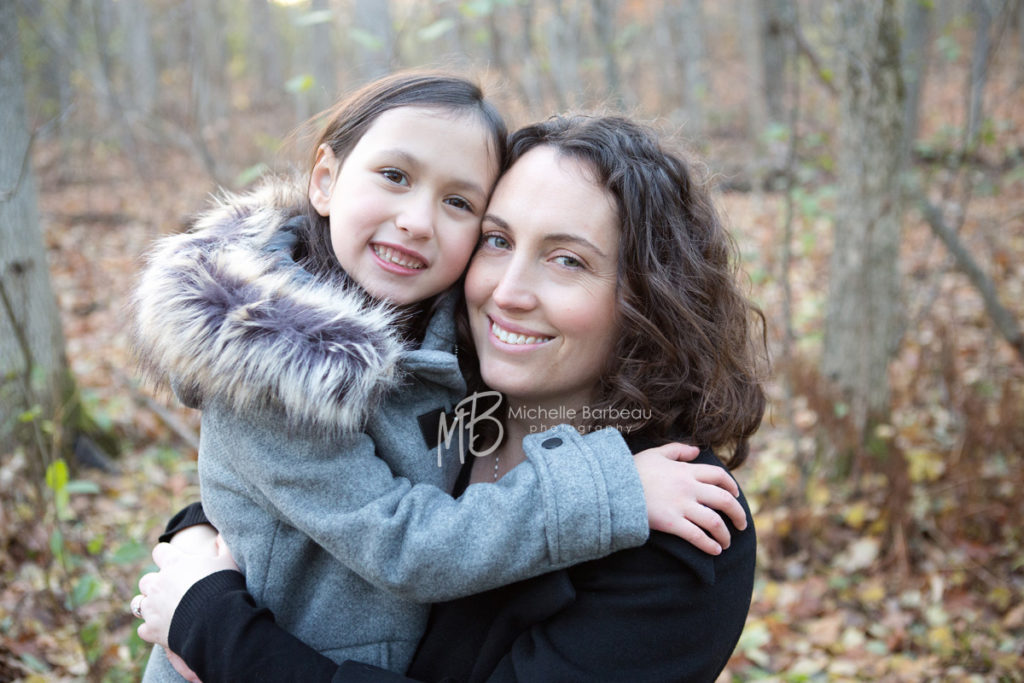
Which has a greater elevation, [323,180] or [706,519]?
[323,180]

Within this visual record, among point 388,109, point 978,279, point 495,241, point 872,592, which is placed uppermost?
point 388,109

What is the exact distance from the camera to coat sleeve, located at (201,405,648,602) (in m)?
1.53

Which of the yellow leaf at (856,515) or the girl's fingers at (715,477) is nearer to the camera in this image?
the girl's fingers at (715,477)

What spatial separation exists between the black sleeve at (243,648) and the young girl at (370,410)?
11 cm

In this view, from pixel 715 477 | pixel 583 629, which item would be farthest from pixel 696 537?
pixel 583 629

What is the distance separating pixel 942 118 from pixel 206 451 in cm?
1548

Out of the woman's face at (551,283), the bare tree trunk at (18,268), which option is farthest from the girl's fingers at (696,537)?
the bare tree trunk at (18,268)

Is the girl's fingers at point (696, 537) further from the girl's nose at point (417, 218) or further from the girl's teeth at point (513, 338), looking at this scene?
the girl's nose at point (417, 218)

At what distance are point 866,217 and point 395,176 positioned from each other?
10.7ft

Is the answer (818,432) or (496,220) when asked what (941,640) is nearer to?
(818,432)

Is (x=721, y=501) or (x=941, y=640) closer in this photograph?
(x=721, y=501)

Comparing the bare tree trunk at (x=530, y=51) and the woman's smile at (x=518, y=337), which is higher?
the bare tree trunk at (x=530, y=51)

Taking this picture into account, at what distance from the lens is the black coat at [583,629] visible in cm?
155

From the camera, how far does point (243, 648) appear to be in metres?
1.61
